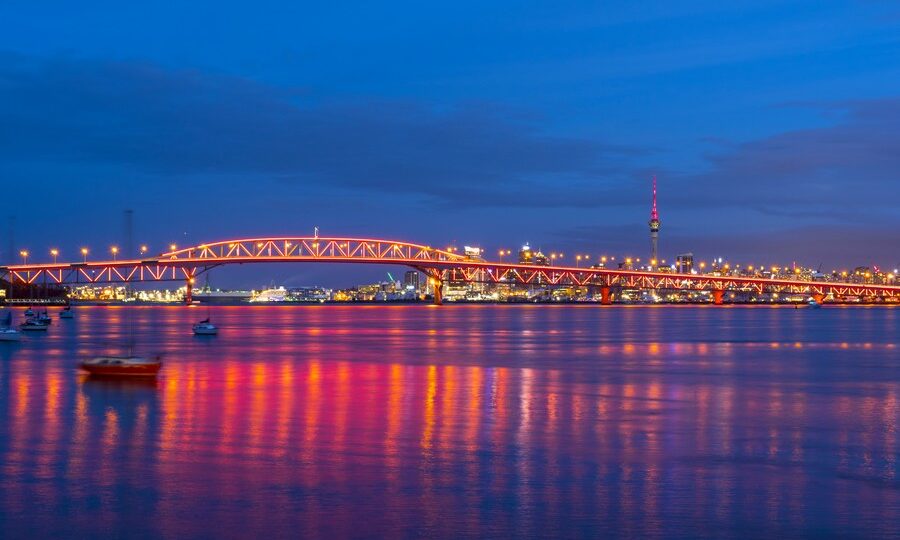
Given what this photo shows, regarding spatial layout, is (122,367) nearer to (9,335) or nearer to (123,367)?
(123,367)

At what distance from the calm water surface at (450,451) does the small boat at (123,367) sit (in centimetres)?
66

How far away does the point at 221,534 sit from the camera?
1279 cm

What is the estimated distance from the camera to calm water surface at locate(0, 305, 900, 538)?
13602 millimetres

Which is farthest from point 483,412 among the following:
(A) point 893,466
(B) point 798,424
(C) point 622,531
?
(C) point 622,531

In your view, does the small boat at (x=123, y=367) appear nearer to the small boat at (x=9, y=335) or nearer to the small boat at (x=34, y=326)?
the small boat at (x=9, y=335)

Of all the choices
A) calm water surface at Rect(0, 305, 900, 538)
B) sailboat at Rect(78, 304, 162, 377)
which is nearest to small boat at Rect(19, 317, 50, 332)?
calm water surface at Rect(0, 305, 900, 538)

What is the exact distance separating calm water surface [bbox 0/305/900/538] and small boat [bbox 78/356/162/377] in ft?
2.18

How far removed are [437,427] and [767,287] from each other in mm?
179057

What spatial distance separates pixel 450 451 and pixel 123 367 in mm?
17709

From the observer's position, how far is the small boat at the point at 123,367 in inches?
1284

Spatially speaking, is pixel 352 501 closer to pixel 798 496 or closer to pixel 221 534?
pixel 221 534

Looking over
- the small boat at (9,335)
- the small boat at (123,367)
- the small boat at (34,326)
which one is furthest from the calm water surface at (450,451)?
the small boat at (34,326)

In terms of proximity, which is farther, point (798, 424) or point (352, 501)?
point (798, 424)

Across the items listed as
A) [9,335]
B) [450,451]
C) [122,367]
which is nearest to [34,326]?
[9,335]
